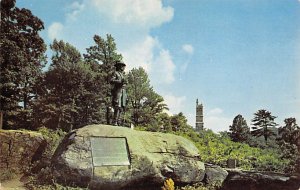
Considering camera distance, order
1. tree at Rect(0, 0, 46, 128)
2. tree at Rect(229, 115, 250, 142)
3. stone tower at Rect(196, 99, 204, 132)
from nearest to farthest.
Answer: tree at Rect(0, 0, 46, 128) < tree at Rect(229, 115, 250, 142) < stone tower at Rect(196, 99, 204, 132)

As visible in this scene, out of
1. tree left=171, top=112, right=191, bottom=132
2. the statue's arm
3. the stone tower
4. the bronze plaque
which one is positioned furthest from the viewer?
the stone tower

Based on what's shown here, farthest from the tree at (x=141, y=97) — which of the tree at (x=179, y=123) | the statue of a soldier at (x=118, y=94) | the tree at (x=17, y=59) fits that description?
the statue of a soldier at (x=118, y=94)

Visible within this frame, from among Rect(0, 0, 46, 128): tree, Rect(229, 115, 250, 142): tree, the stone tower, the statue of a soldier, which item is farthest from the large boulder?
the stone tower

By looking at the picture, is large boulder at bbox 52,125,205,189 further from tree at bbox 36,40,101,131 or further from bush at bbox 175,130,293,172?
tree at bbox 36,40,101,131

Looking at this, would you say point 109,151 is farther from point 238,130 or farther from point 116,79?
point 238,130

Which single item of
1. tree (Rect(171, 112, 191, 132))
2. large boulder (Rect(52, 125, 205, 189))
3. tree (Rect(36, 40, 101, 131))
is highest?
tree (Rect(36, 40, 101, 131))

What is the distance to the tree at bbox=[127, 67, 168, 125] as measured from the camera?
71.7 feet

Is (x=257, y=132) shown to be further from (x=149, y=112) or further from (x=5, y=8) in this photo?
(x=5, y=8)

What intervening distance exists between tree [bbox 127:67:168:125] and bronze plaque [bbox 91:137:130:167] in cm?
1347

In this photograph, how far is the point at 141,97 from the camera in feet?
74.5

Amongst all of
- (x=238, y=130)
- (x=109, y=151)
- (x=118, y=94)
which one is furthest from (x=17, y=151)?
(x=238, y=130)

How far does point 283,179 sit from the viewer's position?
8016mm

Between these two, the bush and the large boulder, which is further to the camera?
the bush

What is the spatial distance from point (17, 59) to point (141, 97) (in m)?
10.6
